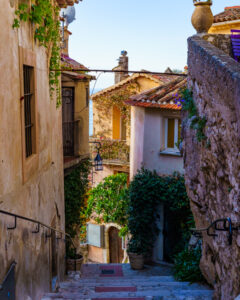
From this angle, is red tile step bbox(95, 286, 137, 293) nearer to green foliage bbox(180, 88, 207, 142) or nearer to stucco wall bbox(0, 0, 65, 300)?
stucco wall bbox(0, 0, 65, 300)

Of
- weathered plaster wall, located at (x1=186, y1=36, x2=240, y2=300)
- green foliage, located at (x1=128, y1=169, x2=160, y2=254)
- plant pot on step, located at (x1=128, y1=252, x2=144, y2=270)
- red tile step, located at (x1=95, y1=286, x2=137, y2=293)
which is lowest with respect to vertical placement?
plant pot on step, located at (x1=128, y1=252, x2=144, y2=270)

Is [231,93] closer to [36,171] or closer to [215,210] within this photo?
[215,210]

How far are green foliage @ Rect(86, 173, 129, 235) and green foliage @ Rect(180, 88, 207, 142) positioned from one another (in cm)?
1094

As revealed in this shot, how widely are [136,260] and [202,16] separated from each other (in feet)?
27.5

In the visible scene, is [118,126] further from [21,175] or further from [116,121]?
[21,175]

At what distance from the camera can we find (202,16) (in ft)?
25.6

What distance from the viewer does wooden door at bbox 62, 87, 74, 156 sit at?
13.1m

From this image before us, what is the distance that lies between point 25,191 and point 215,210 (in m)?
2.93

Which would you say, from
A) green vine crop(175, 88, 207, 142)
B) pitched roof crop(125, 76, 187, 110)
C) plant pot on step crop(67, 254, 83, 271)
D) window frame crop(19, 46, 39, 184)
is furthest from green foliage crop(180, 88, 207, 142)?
plant pot on step crop(67, 254, 83, 271)

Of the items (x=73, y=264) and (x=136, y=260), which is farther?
(x=136, y=260)

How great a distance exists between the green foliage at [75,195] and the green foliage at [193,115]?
653 cm

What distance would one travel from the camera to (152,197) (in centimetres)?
1285

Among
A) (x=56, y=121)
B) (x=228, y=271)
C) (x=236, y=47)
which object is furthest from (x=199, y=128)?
(x=56, y=121)

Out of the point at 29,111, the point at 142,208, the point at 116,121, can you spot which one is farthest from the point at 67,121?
the point at 116,121
